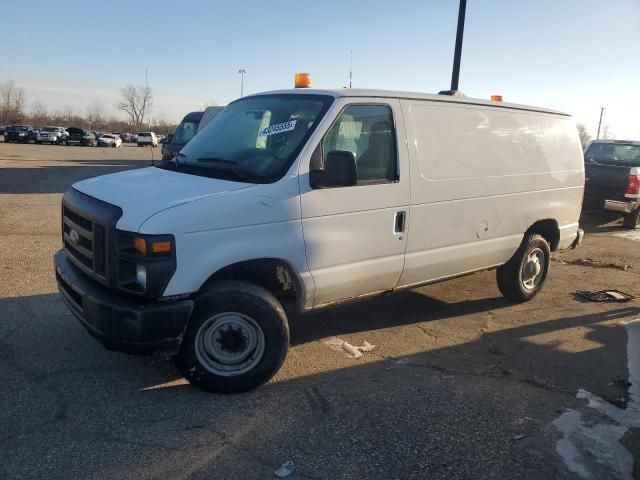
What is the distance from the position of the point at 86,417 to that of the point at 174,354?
26.0 inches

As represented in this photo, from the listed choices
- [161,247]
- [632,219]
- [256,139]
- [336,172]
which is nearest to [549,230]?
[336,172]

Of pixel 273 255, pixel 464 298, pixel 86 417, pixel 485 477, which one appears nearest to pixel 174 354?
pixel 86 417

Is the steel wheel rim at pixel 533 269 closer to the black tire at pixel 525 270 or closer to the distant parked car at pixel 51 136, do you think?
the black tire at pixel 525 270

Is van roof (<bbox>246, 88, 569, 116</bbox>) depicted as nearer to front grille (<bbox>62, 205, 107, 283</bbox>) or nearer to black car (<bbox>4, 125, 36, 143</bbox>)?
front grille (<bbox>62, 205, 107, 283</bbox>)

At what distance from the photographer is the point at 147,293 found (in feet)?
11.2

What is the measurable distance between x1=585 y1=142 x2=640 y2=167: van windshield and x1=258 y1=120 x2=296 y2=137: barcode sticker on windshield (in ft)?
36.5

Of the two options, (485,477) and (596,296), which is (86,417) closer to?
(485,477)

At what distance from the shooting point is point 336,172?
3.90 meters

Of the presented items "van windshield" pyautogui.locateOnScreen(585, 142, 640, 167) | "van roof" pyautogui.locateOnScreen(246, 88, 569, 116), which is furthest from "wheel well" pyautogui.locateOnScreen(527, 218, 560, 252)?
"van windshield" pyautogui.locateOnScreen(585, 142, 640, 167)

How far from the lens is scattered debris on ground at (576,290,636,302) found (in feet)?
21.8

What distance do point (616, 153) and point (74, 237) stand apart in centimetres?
1298

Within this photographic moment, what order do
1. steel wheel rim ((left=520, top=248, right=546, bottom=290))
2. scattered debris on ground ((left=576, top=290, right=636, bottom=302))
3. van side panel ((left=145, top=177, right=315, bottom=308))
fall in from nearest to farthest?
van side panel ((left=145, top=177, right=315, bottom=308)) < steel wheel rim ((left=520, top=248, right=546, bottom=290)) < scattered debris on ground ((left=576, top=290, right=636, bottom=302))

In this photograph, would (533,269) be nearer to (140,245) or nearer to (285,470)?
(285,470)

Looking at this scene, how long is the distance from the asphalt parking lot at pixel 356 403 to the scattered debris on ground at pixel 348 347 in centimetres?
8
